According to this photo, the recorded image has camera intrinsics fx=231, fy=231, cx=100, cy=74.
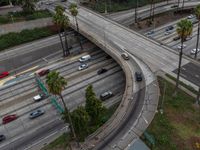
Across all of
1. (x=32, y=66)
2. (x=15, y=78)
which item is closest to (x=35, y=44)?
(x=32, y=66)

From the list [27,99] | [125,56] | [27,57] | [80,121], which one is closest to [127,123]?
[80,121]

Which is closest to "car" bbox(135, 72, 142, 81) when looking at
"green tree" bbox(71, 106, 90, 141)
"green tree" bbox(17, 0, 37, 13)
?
"green tree" bbox(71, 106, 90, 141)

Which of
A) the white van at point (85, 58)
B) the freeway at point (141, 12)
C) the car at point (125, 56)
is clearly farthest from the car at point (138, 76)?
Result: the freeway at point (141, 12)

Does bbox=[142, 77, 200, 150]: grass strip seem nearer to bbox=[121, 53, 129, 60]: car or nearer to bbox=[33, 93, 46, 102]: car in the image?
bbox=[121, 53, 129, 60]: car

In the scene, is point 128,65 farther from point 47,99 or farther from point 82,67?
point 47,99

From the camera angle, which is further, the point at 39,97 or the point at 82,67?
the point at 82,67

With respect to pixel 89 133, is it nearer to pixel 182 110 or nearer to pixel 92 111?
pixel 92 111
